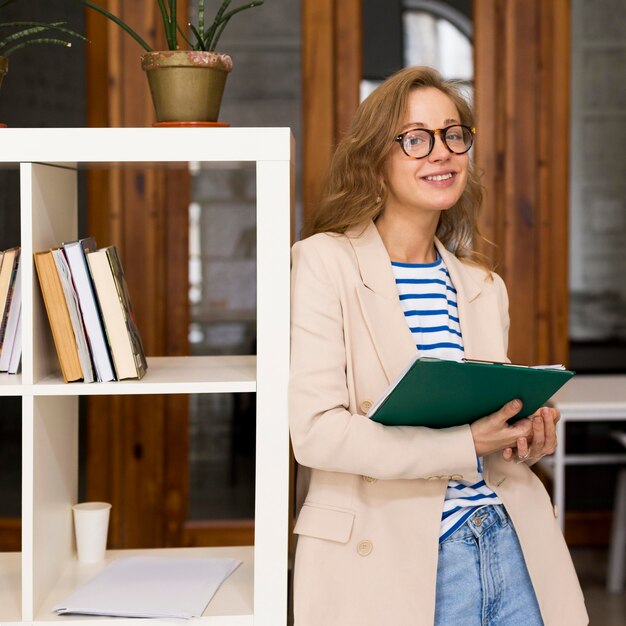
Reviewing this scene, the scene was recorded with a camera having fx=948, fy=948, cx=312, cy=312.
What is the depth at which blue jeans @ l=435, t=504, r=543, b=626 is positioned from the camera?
1624 mm

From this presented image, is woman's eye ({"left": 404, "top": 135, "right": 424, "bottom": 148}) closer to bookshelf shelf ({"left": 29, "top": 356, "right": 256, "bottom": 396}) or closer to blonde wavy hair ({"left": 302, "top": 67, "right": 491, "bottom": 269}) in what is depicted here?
blonde wavy hair ({"left": 302, "top": 67, "right": 491, "bottom": 269})

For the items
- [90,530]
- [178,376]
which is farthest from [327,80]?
[90,530]

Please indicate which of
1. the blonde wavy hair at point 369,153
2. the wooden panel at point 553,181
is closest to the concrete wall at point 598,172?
the wooden panel at point 553,181

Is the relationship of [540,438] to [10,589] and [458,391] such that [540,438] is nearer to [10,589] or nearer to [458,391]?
[458,391]

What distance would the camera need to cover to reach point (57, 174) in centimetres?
185

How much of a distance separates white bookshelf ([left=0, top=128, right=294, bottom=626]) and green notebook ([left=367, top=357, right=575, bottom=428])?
24 cm

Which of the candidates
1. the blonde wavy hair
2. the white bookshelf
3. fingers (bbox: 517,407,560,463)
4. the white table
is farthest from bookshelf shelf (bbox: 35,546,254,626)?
the white table

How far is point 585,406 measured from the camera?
296 centimetres

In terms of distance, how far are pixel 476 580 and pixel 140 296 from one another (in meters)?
2.07

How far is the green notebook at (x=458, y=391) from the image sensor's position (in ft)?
4.68

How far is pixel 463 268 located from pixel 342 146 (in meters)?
0.34

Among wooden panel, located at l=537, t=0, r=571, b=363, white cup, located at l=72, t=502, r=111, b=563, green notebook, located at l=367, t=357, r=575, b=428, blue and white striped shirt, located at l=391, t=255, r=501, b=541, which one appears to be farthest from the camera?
wooden panel, located at l=537, t=0, r=571, b=363

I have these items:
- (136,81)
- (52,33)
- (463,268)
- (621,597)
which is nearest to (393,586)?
(463,268)

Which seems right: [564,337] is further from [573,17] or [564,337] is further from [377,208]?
[377,208]
